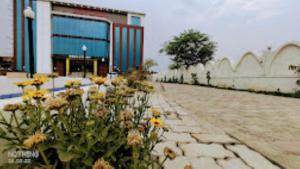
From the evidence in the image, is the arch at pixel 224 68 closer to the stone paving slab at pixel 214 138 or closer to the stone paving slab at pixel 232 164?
the stone paving slab at pixel 214 138

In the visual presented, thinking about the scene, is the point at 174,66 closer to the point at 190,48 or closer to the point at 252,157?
the point at 190,48

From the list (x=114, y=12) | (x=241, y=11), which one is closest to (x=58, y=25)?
(x=114, y=12)

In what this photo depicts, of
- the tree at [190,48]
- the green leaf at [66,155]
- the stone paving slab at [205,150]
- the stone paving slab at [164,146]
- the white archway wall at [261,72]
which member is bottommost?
the stone paving slab at [205,150]

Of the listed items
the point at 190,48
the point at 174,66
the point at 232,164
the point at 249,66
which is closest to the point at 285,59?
the point at 249,66

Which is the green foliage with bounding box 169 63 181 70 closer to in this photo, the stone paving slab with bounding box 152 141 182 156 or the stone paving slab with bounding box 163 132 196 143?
the stone paving slab with bounding box 163 132 196 143

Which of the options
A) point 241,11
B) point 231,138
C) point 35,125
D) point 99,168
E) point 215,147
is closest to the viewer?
point 99,168

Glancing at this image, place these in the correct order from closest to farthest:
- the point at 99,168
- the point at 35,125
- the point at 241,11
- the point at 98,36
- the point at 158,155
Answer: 1. the point at 99,168
2. the point at 35,125
3. the point at 158,155
4. the point at 241,11
5. the point at 98,36

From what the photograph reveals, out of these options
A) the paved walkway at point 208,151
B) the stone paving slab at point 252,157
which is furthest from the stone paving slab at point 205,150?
the stone paving slab at point 252,157

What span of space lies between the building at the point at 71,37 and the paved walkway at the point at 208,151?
2299cm

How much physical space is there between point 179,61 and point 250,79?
44.5 feet

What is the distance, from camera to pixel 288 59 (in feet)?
33.8

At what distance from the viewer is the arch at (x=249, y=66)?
12383 mm

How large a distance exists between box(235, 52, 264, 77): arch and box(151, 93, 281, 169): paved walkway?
441 inches

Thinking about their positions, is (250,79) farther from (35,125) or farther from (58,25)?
(58,25)
